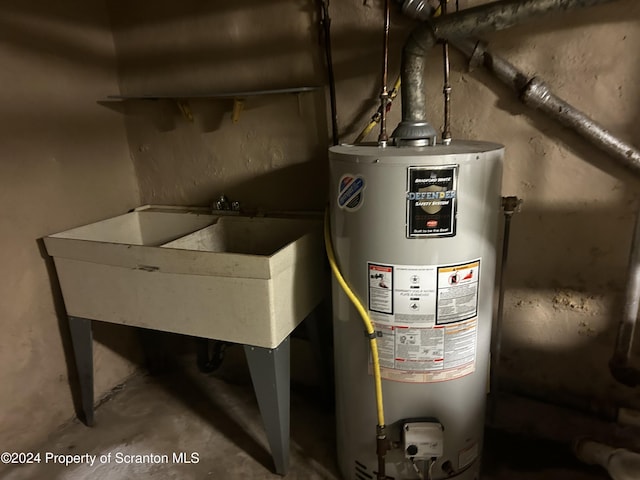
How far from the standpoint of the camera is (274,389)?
1.31 meters

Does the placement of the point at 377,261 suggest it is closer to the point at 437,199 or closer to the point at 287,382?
the point at 437,199

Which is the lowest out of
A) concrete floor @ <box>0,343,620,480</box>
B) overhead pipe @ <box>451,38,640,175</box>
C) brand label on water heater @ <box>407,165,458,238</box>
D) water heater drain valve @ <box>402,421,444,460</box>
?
concrete floor @ <box>0,343,620,480</box>

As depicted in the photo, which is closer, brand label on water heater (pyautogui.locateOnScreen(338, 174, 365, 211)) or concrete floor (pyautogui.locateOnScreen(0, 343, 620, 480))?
brand label on water heater (pyautogui.locateOnScreen(338, 174, 365, 211))

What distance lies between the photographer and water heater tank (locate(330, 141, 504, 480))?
102 cm

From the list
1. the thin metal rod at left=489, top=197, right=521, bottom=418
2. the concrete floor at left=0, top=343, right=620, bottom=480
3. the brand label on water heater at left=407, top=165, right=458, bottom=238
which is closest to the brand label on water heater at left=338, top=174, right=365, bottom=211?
the brand label on water heater at left=407, top=165, right=458, bottom=238

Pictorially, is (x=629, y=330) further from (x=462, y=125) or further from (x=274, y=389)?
(x=274, y=389)

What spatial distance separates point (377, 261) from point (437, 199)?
0.68 ft

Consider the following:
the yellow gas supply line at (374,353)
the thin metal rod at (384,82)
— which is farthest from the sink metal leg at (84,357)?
the thin metal rod at (384,82)

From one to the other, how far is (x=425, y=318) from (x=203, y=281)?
0.63m

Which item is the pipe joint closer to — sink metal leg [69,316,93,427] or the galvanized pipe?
the galvanized pipe

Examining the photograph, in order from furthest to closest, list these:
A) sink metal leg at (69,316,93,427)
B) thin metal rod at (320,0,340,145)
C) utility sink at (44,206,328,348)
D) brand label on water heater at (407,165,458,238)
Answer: sink metal leg at (69,316,93,427) < thin metal rod at (320,0,340,145) < utility sink at (44,206,328,348) < brand label on water heater at (407,165,458,238)

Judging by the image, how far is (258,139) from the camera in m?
1.68

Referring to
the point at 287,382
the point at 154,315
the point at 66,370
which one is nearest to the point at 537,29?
the point at 287,382

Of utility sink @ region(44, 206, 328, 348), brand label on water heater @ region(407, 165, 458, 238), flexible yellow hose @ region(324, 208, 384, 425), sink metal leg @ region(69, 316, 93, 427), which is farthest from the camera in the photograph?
sink metal leg @ region(69, 316, 93, 427)
